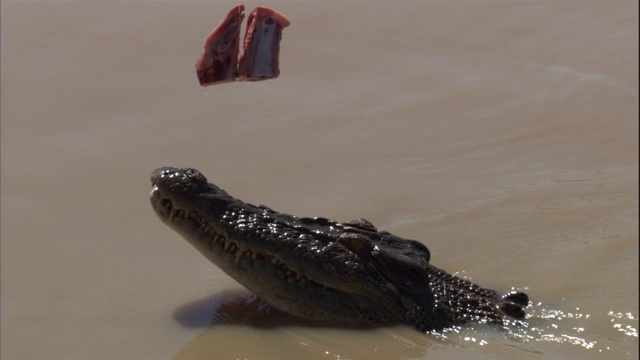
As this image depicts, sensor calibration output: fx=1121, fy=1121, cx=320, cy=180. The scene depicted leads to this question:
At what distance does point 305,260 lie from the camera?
5.04 metres

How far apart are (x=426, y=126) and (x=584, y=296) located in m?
2.49

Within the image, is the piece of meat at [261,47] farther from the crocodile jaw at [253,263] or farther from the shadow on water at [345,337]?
the shadow on water at [345,337]

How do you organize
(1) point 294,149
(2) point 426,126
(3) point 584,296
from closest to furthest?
(3) point 584,296
(1) point 294,149
(2) point 426,126

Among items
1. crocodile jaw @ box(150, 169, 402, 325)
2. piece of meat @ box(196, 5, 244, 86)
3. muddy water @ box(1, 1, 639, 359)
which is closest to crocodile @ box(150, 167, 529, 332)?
crocodile jaw @ box(150, 169, 402, 325)

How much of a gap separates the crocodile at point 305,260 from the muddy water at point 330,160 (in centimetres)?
12

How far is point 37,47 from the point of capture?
27.6ft

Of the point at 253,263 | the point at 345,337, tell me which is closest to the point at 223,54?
the point at 253,263

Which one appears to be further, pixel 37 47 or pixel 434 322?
pixel 37 47

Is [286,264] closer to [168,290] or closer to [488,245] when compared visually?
[168,290]

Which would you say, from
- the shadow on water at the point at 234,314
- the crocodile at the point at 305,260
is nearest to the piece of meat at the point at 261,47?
the crocodile at the point at 305,260

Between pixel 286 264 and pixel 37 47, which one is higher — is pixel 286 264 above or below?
below

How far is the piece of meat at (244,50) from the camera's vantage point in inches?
201

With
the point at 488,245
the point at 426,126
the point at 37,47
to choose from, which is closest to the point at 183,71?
the point at 37,47

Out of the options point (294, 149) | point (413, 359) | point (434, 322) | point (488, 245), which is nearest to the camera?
point (413, 359)
